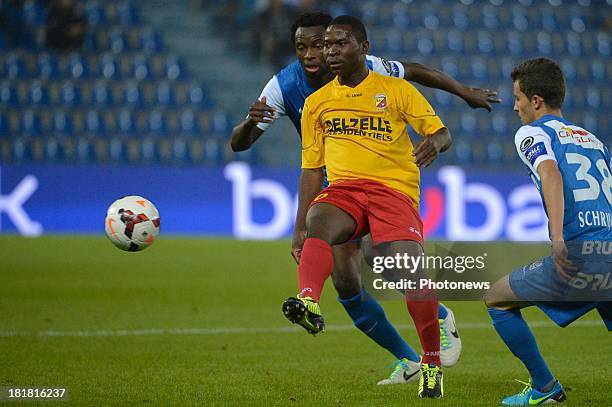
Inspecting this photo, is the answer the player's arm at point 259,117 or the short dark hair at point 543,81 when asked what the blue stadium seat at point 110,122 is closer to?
the player's arm at point 259,117

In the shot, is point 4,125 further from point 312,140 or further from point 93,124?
point 312,140

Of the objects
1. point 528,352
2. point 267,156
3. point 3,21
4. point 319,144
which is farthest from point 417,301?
point 3,21

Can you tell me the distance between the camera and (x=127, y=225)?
7.12 metres

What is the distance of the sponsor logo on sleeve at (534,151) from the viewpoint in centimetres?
513

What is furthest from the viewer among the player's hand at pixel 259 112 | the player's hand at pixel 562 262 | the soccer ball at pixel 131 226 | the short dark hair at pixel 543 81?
the soccer ball at pixel 131 226

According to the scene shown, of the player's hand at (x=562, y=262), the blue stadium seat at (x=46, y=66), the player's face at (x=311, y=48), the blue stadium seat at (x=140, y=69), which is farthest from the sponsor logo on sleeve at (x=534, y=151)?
the blue stadium seat at (x=46, y=66)

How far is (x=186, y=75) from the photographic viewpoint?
2172cm

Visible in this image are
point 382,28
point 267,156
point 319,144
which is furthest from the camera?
point 382,28

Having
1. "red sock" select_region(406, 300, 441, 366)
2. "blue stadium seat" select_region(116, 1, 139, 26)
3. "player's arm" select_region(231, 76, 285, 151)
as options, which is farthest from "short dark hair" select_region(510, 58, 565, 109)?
"blue stadium seat" select_region(116, 1, 139, 26)

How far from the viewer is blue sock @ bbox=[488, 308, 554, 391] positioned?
17.8ft

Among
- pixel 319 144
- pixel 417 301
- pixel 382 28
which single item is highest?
pixel 382 28

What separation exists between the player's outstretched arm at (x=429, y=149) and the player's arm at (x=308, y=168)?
0.64m

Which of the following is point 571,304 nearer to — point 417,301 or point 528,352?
point 528,352

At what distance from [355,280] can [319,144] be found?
2.96 ft
